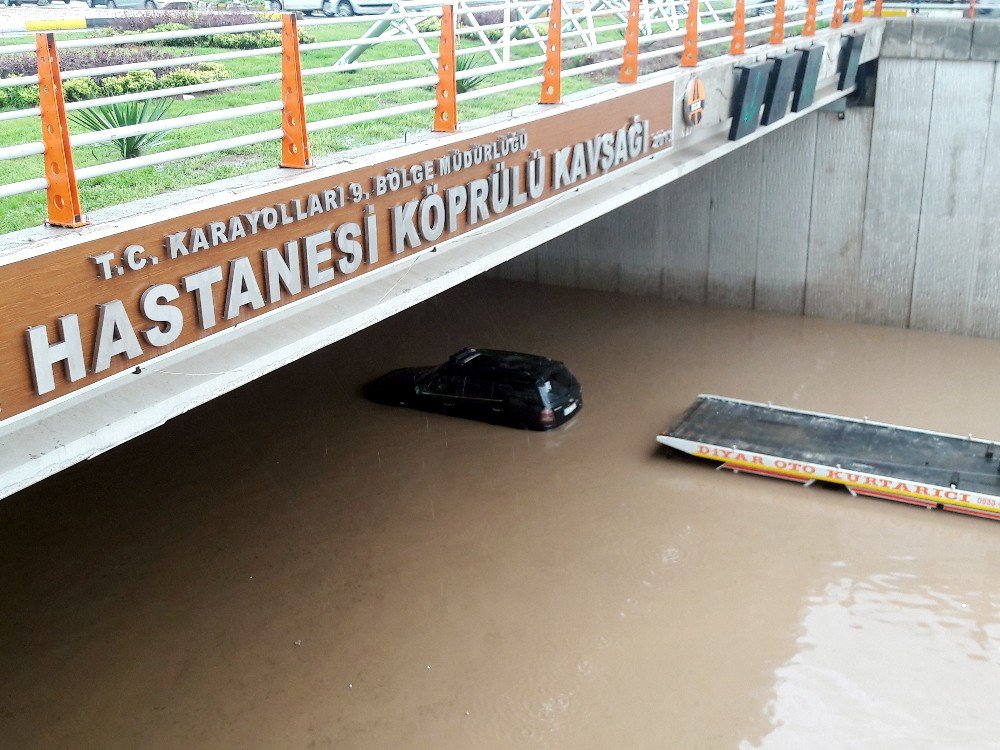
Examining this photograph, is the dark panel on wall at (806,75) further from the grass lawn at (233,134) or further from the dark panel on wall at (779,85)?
the grass lawn at (233,134)

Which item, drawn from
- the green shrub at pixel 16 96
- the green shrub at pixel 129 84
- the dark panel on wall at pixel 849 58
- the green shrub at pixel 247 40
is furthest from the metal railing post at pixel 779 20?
the green shrub at pixel 16 96

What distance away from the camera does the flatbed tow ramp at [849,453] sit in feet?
40.9

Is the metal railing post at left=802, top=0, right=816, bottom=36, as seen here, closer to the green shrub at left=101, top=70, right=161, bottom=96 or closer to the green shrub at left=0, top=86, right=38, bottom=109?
the green shrub at left=101, top=70, right=161, bottom=96

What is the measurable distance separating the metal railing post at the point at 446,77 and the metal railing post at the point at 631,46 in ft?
9.40

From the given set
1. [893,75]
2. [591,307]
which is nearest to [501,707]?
[591,307]

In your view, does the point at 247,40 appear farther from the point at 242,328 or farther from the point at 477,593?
the point at 242,328

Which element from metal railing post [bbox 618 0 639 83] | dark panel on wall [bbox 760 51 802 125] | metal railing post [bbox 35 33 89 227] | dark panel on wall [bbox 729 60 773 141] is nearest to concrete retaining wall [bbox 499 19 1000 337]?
dark panel on wall [bbox 760 51 802 125]

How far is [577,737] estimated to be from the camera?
8.75 m

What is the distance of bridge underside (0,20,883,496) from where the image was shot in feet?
16.2

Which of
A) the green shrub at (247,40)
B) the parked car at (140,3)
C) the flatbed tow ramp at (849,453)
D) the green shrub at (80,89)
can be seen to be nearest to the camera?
the green shrub at (80,89)

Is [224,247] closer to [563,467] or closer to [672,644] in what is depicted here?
[672,644]

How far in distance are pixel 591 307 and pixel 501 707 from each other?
1289 cm

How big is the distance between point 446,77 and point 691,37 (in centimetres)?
472

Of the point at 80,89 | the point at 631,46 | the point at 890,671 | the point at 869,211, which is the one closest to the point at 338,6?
the point at 80,89
